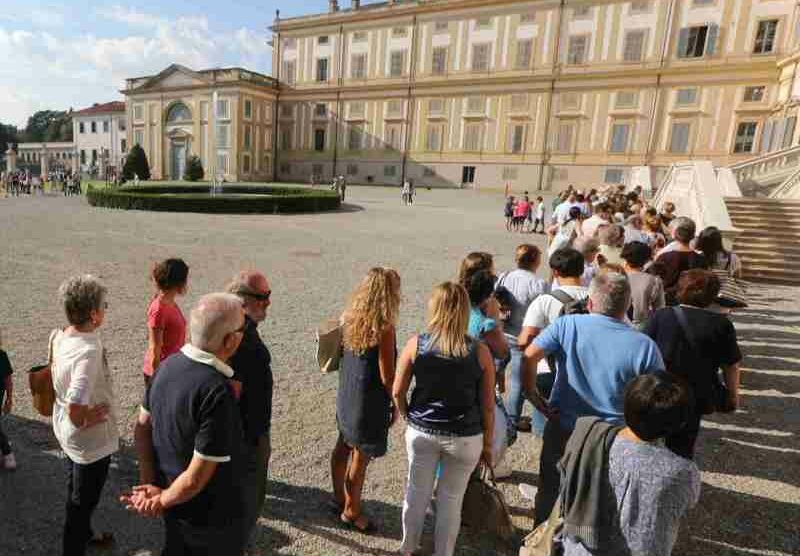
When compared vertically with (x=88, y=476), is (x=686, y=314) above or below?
above

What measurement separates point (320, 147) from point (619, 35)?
27.7m

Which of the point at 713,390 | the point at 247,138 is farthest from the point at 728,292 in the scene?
the point at 247,138

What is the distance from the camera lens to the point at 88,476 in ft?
8.18

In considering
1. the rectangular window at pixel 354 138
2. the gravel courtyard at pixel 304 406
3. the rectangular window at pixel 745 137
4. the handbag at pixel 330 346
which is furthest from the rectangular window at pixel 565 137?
the handbag at pixel 330 346

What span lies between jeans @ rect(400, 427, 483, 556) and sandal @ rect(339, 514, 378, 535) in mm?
441

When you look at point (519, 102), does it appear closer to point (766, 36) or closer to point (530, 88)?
point (530, 88)

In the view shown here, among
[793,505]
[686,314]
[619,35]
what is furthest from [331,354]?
[619,35]

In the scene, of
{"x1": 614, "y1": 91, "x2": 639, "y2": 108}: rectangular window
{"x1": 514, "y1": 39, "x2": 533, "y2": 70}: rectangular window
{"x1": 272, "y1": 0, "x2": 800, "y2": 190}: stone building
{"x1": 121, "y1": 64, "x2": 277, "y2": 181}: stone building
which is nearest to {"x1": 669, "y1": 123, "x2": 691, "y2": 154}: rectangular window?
{"x1": 272, "y1": 0, "x2": 800, "y2": 190}: stone building

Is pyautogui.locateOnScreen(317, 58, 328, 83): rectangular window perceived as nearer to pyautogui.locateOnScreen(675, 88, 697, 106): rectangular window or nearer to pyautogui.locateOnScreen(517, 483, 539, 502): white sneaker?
pyautogui.locateOnScreen(675, 88, 697, 106): rectangular window

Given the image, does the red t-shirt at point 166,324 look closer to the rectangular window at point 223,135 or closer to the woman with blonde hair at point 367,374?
the woman with blonde hair at point 367,374

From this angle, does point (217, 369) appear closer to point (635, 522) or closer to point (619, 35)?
point (635, 522)

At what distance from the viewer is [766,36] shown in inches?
1262

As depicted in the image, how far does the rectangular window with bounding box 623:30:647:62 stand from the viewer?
117ft

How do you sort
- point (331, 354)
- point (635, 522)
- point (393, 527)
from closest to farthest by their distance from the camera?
point (635, 522), point (331, 354), point (393, 527)
